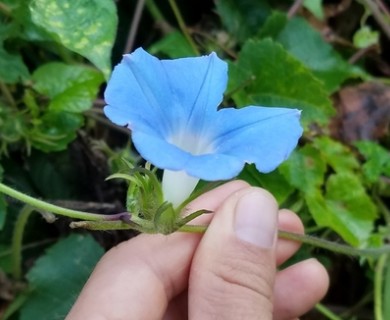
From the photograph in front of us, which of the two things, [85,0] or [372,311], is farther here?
[372,311]

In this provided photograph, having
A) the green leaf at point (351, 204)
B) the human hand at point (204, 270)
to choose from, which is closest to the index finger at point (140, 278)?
the human hand at point (204, 270)

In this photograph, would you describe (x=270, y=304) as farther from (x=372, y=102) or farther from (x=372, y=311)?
(x=372, y=102)

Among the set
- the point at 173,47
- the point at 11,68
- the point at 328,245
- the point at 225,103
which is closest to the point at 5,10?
the point at 11,68

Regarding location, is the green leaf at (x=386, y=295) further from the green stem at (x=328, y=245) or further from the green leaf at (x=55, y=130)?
the green leaf at (x=55, y=130)

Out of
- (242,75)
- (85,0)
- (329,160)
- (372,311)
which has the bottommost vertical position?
(372,311)

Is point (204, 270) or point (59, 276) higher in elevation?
point (204, 270)

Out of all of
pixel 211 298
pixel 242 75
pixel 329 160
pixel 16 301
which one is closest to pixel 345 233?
pixel 329 160

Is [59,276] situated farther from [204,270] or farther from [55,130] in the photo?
[204,270]
